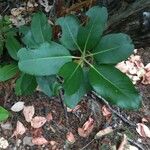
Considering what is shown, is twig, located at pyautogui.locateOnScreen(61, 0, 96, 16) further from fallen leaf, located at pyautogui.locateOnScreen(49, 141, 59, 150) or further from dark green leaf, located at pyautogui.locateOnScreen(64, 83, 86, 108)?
fallen leaf, located at pyautogui.locateOnScreen(49, 141, 59, 150)

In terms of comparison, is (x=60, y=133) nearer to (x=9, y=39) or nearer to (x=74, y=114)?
(x=74, y=114)

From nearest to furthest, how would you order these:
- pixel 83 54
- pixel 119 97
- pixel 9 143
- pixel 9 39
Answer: pixel 119 97 → pixel 83 54 → pixel 9 39 → pixel 9 143

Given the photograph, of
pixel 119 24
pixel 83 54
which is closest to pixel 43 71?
pixel 83 54

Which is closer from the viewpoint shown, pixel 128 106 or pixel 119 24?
pixel 128 106

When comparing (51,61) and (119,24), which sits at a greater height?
(51,61)

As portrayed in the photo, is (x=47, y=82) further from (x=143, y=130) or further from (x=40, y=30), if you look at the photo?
(x=143, y=130)

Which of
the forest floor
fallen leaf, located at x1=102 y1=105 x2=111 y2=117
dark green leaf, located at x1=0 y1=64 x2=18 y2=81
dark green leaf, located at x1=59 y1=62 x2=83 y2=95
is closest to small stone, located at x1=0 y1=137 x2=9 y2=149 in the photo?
the forest floor

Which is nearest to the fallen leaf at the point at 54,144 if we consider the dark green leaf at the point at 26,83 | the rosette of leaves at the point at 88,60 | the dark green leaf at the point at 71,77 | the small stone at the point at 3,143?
the small stone at the point at 3,143
